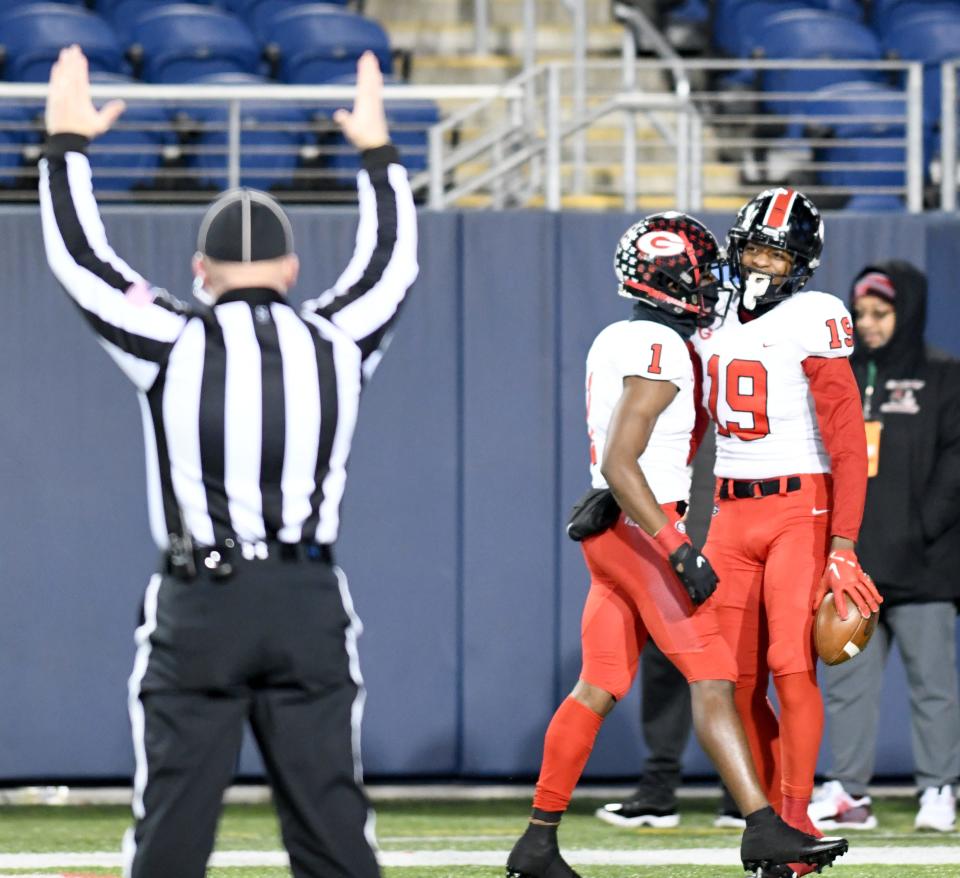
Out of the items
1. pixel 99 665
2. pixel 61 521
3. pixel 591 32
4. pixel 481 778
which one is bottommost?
pixel 481 778

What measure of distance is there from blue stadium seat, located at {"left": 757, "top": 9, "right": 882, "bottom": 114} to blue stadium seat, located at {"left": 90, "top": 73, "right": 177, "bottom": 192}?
3.30 meters

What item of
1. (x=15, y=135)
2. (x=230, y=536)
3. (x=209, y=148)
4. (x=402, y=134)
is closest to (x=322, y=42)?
(x=402, y=134)

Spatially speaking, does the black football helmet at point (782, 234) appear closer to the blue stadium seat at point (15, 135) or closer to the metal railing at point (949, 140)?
the metal railing at point (949, 140)

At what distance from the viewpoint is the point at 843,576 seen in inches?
193

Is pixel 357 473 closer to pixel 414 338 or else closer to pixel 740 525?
pixel 414 338

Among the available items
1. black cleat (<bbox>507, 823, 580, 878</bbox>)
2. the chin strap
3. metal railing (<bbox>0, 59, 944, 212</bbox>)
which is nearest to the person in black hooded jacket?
metal railing (<bbox>0, 59, 944, 212</bbox>)

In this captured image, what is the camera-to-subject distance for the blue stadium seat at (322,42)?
32.8 ft

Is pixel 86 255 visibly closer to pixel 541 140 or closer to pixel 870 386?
pixel 870 386

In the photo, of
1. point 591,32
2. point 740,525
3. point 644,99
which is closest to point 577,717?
point 740,525

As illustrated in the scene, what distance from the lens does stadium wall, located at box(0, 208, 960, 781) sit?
24.2 feet

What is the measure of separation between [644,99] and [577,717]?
3359 mm

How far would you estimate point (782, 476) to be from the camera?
512 centimetres

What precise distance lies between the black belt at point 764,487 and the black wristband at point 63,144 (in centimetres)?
235

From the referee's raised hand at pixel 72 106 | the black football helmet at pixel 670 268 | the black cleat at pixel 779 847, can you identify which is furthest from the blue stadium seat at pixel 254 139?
the referee's raised hand at pixel 72 106
